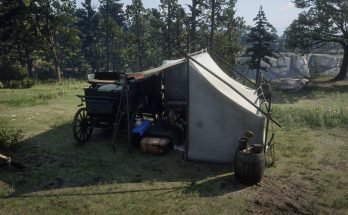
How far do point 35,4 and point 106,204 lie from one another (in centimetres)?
2674

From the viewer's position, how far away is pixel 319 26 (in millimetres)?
28359

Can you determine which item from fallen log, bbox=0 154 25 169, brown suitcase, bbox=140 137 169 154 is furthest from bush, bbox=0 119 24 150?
brown suitcase, bbox=140 137 169 154

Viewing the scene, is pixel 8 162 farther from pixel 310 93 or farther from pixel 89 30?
pixel 89 30

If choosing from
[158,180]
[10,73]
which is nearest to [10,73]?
[10,73]

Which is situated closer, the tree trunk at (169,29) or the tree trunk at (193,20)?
the tree trunk at (193,20)

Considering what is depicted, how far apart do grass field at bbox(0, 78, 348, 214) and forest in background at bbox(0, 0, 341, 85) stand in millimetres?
10564

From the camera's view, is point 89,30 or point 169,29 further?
point 89,30

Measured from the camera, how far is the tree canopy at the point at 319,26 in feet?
89.6

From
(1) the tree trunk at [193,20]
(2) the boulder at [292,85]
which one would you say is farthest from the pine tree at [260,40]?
(1) the tree trunk at [193,20]

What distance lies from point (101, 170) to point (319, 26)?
2615 cm

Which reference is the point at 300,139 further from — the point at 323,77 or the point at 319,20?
the point at 323,77

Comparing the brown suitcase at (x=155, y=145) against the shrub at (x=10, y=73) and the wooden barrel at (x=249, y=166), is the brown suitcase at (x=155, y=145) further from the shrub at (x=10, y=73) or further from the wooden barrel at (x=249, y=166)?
the shrub at (x=10, y=73)

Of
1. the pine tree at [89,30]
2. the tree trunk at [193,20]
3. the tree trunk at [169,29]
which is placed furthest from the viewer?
the pine tree at [89,30]

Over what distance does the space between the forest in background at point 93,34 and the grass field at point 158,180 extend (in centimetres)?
1056
